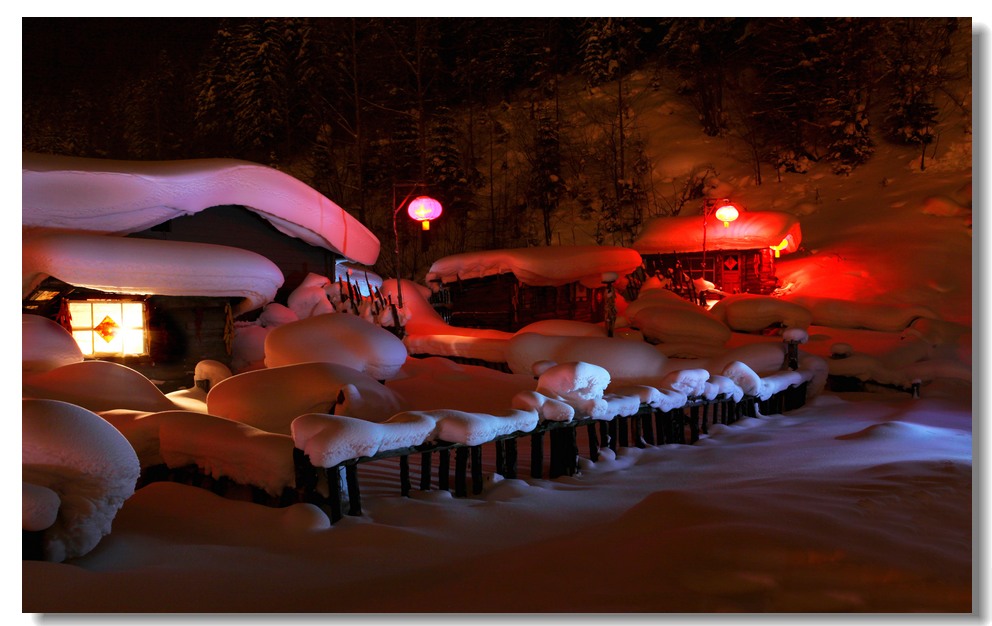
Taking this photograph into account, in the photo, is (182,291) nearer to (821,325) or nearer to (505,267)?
(505,267)

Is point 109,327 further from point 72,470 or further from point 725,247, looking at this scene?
point 725,247

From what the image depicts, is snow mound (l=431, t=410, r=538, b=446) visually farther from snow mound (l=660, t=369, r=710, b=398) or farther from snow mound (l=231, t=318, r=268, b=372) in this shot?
snow mound (l=231, t=318, r=268, b=372)

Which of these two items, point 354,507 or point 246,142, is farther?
point 246,142

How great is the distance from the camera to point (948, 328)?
16.5 meters

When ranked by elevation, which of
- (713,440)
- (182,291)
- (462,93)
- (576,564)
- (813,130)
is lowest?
(713,440)

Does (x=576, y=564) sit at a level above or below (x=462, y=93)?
below

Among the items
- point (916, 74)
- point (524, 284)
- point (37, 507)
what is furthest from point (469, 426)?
point (916, 74)

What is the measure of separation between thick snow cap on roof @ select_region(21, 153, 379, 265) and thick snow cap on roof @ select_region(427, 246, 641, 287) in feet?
20.2

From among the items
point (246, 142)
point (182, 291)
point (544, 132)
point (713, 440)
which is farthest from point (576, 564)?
point (246, 142)

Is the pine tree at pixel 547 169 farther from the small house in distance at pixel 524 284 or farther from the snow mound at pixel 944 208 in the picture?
the snow mound at pixel 944 208

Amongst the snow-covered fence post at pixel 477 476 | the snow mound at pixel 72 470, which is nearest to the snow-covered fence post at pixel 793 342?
the snow-covered fence post at pixel 477 476

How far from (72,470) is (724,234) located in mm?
20394

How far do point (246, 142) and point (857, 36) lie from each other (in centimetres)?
2867

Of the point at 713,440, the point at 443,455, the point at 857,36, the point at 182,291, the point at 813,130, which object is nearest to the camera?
the point at 443,455
